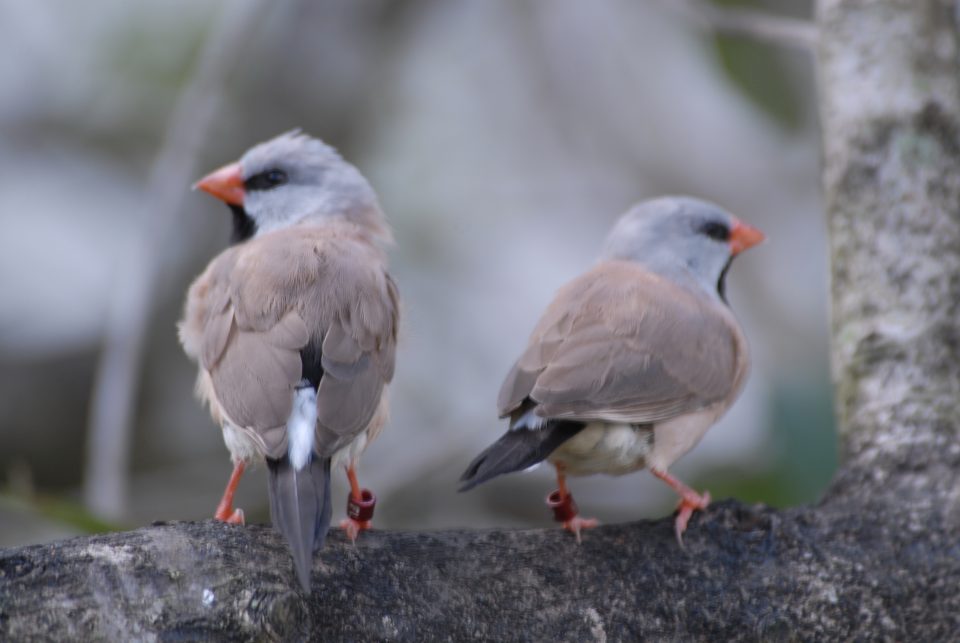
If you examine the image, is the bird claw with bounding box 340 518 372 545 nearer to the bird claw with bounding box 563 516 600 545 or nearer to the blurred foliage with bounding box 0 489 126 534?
the bird claw with bounding box 563 516 600 545

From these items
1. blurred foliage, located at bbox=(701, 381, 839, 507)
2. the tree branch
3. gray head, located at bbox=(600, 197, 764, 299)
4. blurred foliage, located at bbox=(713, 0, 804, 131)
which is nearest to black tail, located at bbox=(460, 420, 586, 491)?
the tree branch

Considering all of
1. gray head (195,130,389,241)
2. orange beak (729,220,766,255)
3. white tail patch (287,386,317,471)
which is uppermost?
gray head (195,130,389,241)

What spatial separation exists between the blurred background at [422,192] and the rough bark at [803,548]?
130cm

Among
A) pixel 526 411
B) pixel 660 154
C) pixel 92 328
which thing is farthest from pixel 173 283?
pixel 526 411

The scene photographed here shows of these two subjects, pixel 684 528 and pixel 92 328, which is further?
pixel 92 328

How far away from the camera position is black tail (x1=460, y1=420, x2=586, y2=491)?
8.41 feet

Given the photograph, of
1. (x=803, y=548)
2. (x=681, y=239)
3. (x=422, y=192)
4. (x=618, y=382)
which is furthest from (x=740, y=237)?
(x=422, y=192)

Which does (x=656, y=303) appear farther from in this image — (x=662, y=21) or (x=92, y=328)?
(x=662, y=21)

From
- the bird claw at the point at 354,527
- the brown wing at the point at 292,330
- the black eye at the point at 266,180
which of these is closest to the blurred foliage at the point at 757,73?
the black eye at the point at 266,180

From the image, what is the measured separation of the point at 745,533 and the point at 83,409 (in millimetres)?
3487

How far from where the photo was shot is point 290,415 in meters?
2.62

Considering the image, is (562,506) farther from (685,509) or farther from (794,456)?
(794,456)

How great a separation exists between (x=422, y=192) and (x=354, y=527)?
15.0 ft

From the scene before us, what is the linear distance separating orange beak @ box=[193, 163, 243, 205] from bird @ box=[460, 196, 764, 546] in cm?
106
